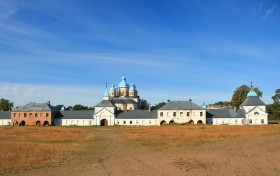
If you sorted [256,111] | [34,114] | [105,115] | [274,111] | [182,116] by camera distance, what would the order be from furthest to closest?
[274,111] < [34,114] < [105,115] < [182,116] < [256,111]

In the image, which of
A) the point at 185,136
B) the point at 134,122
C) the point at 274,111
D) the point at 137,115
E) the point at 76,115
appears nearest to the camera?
the point at 185,136

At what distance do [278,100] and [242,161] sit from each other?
8264cm

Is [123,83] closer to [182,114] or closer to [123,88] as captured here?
[123,88]

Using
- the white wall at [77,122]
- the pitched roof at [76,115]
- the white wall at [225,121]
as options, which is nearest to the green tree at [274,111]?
the white wall at [225,121]

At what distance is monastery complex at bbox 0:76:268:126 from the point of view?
64312 mm

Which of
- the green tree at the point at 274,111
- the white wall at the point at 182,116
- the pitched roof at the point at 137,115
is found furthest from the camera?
the green tree at the point at 274,111

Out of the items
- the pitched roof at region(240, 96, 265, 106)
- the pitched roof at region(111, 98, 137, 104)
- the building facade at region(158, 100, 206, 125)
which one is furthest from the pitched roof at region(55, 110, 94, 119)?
the pitched roof at region(240, 96, 265, 106)

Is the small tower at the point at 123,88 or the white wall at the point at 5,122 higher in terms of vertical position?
the small tower at the point at 123,88

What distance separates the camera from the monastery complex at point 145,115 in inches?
2532

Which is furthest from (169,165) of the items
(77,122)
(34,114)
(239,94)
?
(239,94)

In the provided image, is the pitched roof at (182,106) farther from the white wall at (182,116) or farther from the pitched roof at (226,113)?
the pitched roof at (226,113)

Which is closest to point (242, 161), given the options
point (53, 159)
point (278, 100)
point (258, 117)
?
point (53, 159)

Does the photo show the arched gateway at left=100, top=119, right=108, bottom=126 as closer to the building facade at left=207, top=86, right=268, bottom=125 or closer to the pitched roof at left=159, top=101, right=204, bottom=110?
the pitched roof at left=159, top=101, right=204, bottom=110

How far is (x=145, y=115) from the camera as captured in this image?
221 ft
